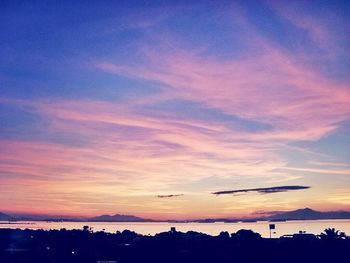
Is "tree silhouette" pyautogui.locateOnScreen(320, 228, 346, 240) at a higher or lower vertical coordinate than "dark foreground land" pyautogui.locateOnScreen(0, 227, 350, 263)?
higher

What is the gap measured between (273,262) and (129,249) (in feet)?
56.7

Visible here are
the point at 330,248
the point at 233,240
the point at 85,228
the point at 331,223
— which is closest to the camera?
the point at 330,248

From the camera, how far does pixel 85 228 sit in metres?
85.5

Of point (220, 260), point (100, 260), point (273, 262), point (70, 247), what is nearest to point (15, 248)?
point (70, 247)

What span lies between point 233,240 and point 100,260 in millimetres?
18435

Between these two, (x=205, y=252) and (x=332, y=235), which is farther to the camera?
(x=332, y=235)

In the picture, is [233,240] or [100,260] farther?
[233,240]

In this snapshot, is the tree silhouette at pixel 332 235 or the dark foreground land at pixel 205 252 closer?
the dark foreground land at pixel 205 252

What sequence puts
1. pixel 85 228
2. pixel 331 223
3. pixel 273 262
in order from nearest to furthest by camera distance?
pixel 273 262, pixel 85 228, pixel 331 223

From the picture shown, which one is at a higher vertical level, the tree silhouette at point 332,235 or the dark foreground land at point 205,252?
the tree silhouette at point 332,235

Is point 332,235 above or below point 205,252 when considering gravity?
above

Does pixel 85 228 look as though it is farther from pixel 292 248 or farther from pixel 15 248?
pixel 292 248

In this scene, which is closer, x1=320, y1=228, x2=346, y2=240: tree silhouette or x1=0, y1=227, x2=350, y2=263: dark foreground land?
x1=0, y1=227, x2=350, y2=263: dark foreground land

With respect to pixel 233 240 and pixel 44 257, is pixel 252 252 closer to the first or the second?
pixel 233 240
